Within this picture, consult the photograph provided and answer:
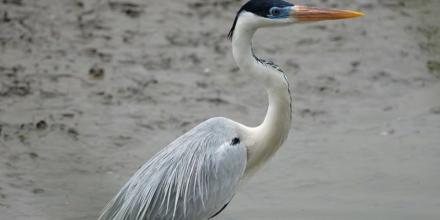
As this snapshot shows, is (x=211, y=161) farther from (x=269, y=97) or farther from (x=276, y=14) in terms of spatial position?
(x=276, y=14)

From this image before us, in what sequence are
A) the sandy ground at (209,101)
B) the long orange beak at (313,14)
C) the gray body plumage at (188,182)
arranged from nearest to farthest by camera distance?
the gray body plumage at (188,182) → the long orange beak at (313,14) → the sandy ground at (209,101)

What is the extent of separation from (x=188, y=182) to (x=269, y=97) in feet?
2.38

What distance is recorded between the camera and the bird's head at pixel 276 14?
602cm

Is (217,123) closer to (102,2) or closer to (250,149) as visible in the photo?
(250,149)

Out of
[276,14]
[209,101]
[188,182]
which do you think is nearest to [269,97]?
[276,14]

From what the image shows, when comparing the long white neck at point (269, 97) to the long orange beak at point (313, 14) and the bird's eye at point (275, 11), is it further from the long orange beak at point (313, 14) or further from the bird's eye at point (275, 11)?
the long orange beak at point (313, 14)

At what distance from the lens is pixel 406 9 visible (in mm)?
10094

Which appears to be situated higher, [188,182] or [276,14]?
[276,14]

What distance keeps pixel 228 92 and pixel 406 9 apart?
2.38 meters

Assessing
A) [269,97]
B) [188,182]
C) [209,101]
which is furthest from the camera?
[209,101]

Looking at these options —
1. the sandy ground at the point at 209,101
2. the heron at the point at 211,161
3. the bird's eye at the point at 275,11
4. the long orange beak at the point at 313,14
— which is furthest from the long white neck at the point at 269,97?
the sandy ground at the point at 209,101

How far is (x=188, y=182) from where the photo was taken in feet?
19.8

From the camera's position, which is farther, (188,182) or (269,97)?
(269,97)

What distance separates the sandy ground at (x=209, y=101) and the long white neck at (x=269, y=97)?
780 millimetres
